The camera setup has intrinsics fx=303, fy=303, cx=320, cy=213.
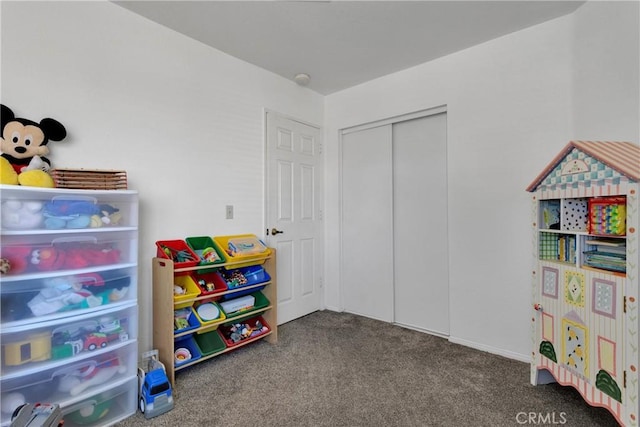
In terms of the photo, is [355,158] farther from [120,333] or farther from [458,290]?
[120,333]

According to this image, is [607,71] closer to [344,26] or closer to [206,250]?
[344,26]

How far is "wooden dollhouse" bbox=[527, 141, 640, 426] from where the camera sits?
4.45ft

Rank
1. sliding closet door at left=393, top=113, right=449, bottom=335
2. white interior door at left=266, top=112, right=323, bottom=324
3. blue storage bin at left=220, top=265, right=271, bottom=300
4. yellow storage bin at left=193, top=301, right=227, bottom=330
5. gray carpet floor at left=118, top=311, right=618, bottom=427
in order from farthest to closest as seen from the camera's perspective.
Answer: white interior door at left=266, top=112, right=323, bottom=324, sliding closet door at left=393, top=113, right=449, bottom=335, blue storage bin at left=220, top=265, right=271, bottom=300, yellow storage bin at left=193, top=301, right=227, bottom=330, gray carpet floor at left=118, top=311, right=618, bottom=427

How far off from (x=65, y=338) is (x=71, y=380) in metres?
0.22

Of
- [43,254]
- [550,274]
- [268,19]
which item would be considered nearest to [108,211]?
[43,254]

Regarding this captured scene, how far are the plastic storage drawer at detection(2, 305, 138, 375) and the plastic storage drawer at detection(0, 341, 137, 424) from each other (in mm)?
54

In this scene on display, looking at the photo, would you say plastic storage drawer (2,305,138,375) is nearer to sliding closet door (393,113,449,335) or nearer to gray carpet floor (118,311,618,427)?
gray carpet floor (118,311,618,427)

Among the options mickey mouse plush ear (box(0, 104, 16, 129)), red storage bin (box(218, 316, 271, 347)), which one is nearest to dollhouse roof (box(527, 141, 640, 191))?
red storage bin (box(218, 316, 271, 347))

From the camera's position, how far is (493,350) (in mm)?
2385

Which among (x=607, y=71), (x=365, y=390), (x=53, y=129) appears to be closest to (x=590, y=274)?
(x=607, y=71)

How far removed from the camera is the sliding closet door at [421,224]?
2.81m

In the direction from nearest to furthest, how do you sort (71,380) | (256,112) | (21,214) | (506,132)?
1. (21,214)
2. (71,380)
3. (506,132)
4. (256,112)

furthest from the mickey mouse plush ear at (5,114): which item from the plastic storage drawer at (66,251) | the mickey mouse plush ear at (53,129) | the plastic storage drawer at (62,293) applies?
the plastic storage drawer at (62,293)

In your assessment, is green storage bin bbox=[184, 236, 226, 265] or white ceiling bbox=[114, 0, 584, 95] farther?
green storage bin bbox=[184, 236, 226, 265]
